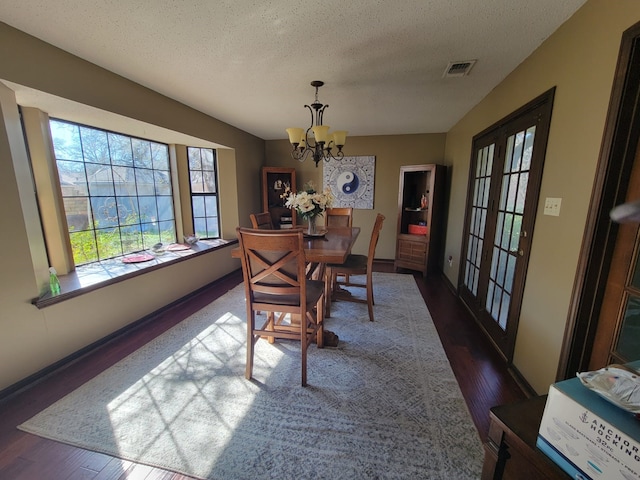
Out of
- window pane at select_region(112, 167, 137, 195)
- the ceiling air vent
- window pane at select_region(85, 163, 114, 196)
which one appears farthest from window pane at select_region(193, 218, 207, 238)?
the ceiling air vent

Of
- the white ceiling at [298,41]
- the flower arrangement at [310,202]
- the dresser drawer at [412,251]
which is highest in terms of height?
the white ceiling at [298,41]

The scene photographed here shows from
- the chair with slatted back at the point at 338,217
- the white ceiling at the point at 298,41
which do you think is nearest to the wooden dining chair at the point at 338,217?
the chair with slatted back at the point at 338,217

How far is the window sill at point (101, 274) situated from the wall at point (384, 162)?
2530 millimetres

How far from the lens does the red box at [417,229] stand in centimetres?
427

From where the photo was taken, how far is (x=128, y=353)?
2186 mm

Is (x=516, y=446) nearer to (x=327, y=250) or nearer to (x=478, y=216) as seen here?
(x=327, y=250)

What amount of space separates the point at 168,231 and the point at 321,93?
279cm

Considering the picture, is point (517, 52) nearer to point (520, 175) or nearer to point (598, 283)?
point (520, 175)

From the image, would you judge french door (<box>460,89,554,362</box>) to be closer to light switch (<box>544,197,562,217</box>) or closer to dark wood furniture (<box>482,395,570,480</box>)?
light switch (<box>544,197,562,217</box>)

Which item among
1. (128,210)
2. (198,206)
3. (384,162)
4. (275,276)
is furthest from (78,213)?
(384,162)

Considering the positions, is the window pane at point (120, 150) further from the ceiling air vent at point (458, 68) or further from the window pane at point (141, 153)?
the ceiling air vent at point (458, 68)

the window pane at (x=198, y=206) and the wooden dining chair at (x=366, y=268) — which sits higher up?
the window pane at (x=198, y=206)

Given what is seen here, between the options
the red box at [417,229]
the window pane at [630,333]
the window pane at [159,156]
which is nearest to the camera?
the window pane at [630,333]

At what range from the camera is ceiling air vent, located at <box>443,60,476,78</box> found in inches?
79.7
